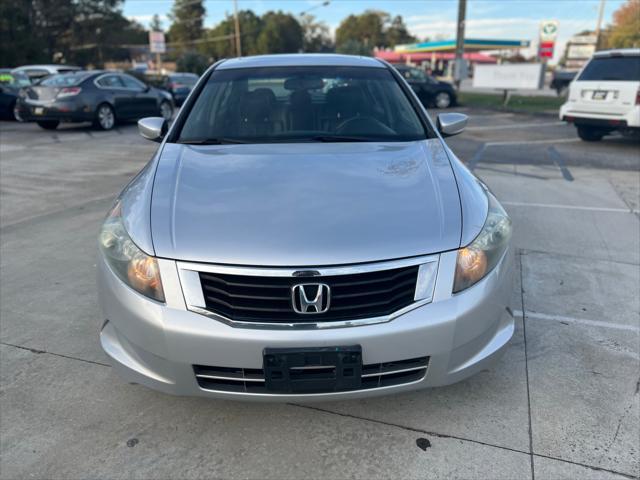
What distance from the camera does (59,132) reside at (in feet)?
40.4

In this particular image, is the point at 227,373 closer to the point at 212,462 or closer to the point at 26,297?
the point at 212,462

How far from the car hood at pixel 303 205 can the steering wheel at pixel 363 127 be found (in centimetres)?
36

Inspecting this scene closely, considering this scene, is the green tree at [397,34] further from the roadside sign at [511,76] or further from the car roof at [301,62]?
the car roof at [301,62]

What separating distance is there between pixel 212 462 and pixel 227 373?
419 millimetres

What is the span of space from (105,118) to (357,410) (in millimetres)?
12135

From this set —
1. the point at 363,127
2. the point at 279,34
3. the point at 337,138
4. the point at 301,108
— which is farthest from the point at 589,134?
the point at 279,34

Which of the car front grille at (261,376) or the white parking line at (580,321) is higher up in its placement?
the car front grille at (261,376)

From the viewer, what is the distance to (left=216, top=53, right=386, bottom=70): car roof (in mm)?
3727

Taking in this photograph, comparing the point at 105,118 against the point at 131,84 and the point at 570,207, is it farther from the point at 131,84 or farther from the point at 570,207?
the point at 570,207

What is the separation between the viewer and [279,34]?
83.2m

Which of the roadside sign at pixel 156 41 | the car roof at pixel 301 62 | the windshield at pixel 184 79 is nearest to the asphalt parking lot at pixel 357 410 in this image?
the car roof at pixel 301 62

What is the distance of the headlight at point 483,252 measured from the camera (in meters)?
2.05

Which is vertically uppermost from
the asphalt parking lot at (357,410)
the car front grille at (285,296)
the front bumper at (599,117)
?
the car front grille at (285,296)

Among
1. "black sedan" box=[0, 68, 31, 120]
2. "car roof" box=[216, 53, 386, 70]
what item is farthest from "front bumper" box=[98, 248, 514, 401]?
"black sedan" box=[0, 68, 31, 120]
